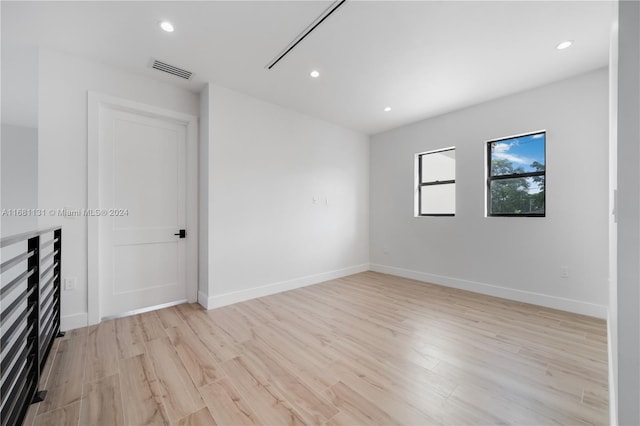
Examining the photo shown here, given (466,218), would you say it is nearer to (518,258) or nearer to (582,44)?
(518,258)

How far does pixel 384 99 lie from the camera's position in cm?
351

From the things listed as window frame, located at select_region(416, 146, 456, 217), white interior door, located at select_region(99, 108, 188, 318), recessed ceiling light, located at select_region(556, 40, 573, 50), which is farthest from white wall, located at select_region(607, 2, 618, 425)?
white interior door, located at select_region(99, 108, 188, 318)

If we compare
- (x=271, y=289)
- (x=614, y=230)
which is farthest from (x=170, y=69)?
(x=614, y=230)

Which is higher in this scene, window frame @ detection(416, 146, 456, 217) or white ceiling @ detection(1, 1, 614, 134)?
white ceiling @ detection(1, 1, 614, 134)

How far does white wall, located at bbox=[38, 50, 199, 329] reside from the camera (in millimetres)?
2383

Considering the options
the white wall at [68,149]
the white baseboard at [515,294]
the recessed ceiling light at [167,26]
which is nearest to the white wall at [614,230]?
the white baseboard at [515,294]

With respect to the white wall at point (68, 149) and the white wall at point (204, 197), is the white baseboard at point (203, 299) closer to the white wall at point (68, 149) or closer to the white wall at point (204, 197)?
the white wall at point (204, 197)

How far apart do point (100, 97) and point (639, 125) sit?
3842mm

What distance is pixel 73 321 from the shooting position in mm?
2471

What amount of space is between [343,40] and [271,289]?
3.10 m

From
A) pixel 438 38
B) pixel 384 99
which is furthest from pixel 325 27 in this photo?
pixel 384 99

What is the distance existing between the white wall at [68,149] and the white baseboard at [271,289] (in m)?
1.23

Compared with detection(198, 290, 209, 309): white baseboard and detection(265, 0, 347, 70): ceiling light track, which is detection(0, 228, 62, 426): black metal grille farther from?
detection(265, 0, 347, 70): ceiling light track

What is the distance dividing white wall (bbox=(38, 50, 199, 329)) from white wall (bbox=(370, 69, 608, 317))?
14.3ft
